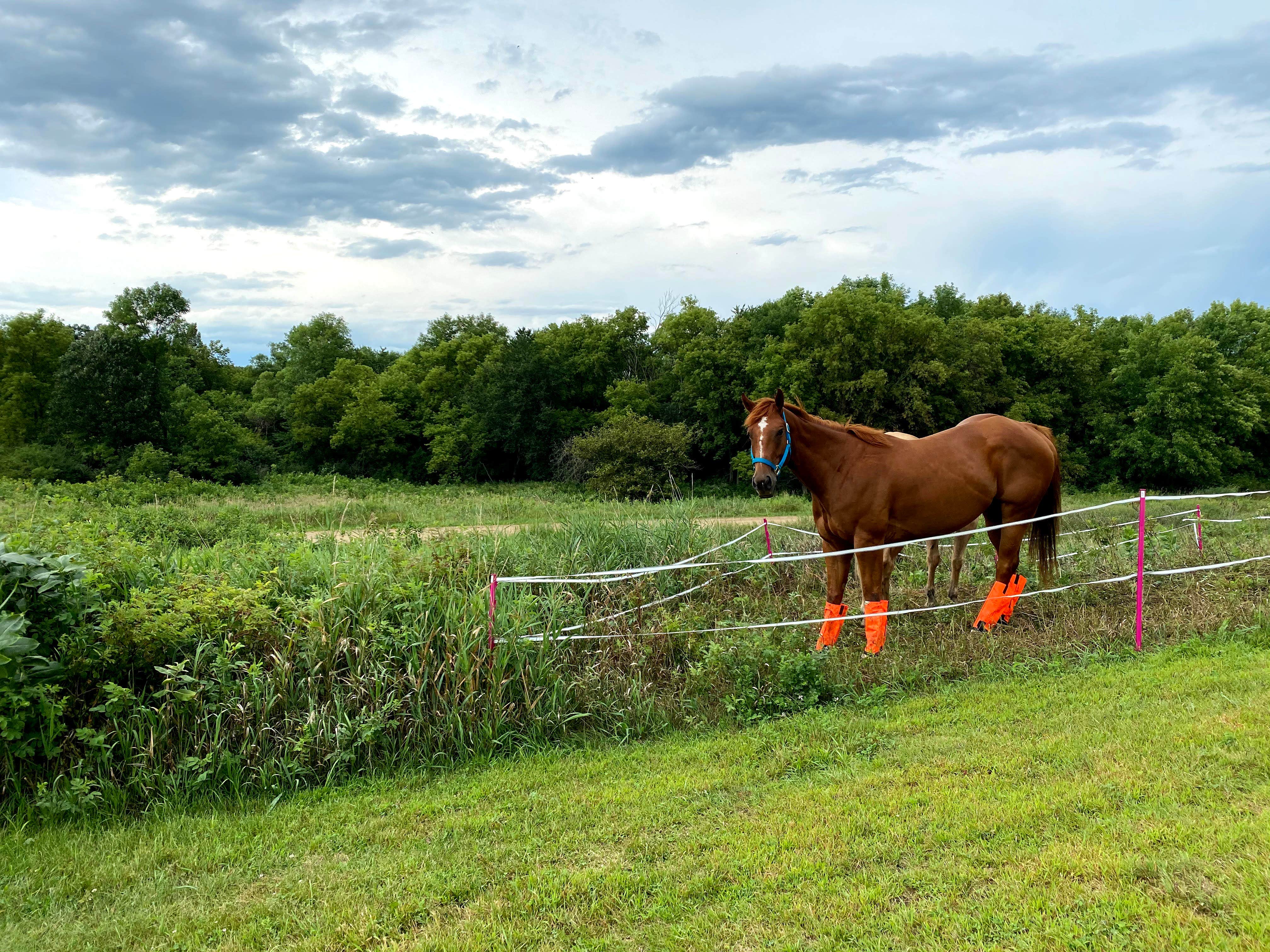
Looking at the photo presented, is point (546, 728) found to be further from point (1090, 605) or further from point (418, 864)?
point (1090, 605)

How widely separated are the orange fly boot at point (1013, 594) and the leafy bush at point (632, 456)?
84.9 ft

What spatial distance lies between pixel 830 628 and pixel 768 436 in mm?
1855

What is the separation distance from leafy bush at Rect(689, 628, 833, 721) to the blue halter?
1.52m

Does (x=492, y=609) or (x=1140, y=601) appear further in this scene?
(x=1140, y=601)

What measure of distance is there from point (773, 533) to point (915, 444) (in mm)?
4947

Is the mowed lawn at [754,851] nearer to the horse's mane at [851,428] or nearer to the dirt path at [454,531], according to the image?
the horse's mane at [851,428]

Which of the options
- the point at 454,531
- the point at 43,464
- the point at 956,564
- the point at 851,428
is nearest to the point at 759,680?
the point at 851,428

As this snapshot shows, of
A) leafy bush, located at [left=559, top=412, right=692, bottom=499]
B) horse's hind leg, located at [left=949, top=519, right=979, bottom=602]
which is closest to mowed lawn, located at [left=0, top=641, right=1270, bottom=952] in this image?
horse's hind leg, located at [left=949, top=519, right=979, bottom=602]

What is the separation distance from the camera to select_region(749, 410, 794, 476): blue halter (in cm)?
672

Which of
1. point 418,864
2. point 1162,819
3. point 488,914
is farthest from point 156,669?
point 1162,819

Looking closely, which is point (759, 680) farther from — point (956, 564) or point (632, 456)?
point (632, 456)

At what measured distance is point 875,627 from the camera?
7023 millimetres

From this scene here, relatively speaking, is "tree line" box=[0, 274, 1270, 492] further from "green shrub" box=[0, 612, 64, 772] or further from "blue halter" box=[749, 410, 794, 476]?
"green shrub" box=[0, 612, 64, 772]

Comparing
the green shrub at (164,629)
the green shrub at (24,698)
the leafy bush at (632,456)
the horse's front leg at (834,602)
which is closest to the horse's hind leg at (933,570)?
the horse's front leg at (834,602)
